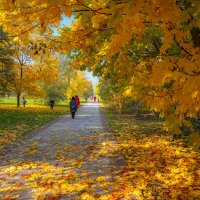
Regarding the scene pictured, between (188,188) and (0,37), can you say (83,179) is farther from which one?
(0,37)

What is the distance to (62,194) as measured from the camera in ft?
15.4

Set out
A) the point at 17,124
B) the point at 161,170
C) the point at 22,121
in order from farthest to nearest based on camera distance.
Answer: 1. the point at 22,121
2. the point at 17,124
3. the point at 161,170

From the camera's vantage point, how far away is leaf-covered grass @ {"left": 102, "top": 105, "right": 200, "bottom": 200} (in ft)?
15.7

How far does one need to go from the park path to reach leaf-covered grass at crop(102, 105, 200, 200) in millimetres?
A: 390

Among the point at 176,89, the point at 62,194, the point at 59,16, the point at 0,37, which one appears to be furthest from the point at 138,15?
the point at 0,37

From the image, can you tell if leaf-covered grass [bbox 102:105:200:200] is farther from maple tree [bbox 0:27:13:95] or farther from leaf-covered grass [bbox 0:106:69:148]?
maple tree [bbox 0:27:13:95]

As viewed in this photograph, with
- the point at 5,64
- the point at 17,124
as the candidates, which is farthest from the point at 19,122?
the point at 5,64

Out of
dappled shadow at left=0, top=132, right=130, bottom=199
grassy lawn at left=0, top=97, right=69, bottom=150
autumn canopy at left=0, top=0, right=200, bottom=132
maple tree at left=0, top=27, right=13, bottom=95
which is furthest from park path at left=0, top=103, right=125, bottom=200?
maple tree at left=0, top=27, right=13, bottom=95

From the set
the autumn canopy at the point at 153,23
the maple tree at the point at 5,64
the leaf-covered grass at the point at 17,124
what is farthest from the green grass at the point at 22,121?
the autumn canopy at the point at 153,23

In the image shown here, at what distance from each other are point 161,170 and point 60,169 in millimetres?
2256

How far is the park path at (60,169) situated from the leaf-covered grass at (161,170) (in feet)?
1.28

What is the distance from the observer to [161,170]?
241 inches

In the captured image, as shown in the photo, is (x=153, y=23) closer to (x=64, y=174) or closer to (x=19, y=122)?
(x=64, y=174)

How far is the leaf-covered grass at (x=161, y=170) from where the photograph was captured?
4777 mm
